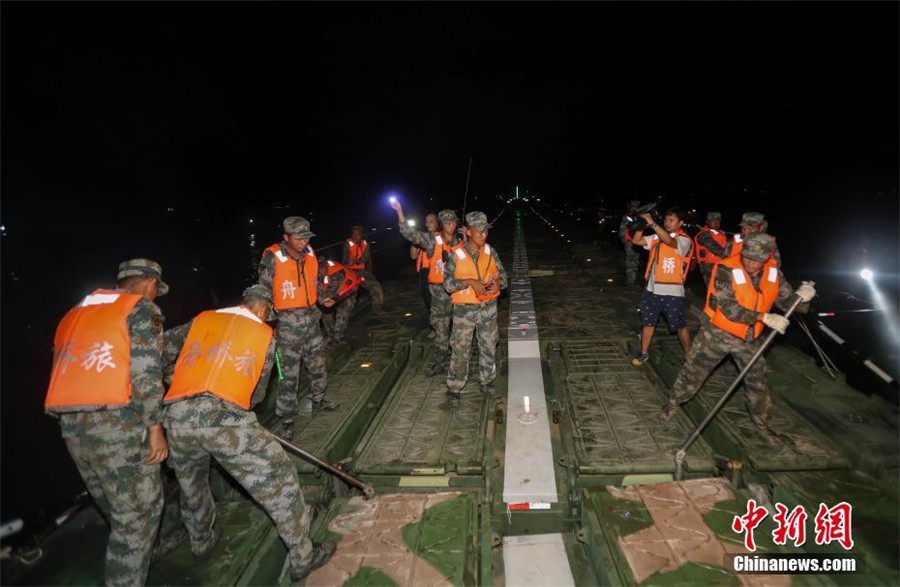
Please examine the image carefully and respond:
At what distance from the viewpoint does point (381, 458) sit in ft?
14.3

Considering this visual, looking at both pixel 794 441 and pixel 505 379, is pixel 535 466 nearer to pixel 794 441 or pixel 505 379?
pixel 505 379

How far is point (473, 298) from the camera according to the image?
17.3 feet

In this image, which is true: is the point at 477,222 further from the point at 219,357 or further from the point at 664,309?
the point at 219,357

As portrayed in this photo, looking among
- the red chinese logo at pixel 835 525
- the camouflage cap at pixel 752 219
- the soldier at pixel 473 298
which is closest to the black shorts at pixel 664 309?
the camouflage cap at pixel 752 219

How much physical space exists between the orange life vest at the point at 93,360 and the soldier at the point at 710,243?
23.5 feet

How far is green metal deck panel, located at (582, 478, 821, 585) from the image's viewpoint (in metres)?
2.75

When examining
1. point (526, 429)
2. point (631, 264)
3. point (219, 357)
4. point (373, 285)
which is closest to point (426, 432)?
point (526, 429)

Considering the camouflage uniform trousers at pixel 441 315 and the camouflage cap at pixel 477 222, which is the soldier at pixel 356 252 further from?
the camouflage cap at pixel 477 222

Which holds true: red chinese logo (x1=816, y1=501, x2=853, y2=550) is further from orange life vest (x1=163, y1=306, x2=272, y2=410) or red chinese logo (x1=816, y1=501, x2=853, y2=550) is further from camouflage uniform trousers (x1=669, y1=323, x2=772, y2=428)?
orange life vest (x1=163, y1=306, x2=272, y2=410)

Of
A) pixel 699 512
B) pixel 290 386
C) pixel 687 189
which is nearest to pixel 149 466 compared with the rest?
pixel 290 386

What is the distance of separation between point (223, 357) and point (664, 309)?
5476 mm

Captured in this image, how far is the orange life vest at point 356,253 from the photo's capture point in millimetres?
7917

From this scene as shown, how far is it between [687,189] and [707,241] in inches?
1553

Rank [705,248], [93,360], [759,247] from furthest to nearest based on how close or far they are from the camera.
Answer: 1. [705,248]
2. [759,247]
3. [93,360]
